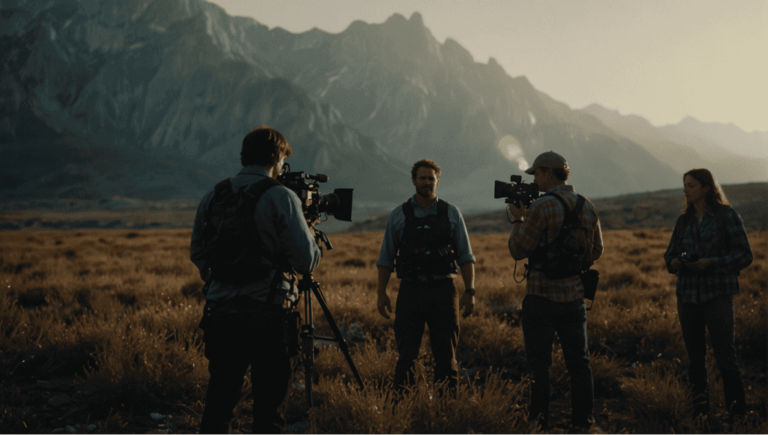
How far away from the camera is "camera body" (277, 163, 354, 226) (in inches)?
124

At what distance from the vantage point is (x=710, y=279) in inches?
149

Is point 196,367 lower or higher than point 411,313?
lower

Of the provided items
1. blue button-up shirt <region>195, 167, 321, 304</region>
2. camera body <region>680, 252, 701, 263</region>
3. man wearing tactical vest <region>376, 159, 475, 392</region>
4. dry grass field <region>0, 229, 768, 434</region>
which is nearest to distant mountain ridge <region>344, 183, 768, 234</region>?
dry grass field <region>0, 229, 768, 434</region>

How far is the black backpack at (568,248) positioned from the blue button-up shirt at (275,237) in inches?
73.7

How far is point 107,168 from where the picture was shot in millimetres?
161375

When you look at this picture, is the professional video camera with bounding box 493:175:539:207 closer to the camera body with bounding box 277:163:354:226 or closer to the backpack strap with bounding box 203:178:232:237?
the camera body with bounding box 277:163:354:226

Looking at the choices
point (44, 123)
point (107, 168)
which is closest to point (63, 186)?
point (107, 168)

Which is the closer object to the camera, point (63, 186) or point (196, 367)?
point (196, 367)

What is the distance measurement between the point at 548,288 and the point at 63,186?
17830cm

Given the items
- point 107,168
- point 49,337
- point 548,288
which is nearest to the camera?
point 548,288

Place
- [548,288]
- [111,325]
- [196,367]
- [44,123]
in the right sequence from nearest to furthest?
1. [548,288]
2. [196,367]
3. [111,325]
4. [44,123]

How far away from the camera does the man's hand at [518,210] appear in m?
3.72

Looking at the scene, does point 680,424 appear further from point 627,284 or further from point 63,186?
point 63,186

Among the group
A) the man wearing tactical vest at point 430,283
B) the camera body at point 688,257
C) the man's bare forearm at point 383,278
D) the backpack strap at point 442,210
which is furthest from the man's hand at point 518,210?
the camera body at point 688,257
